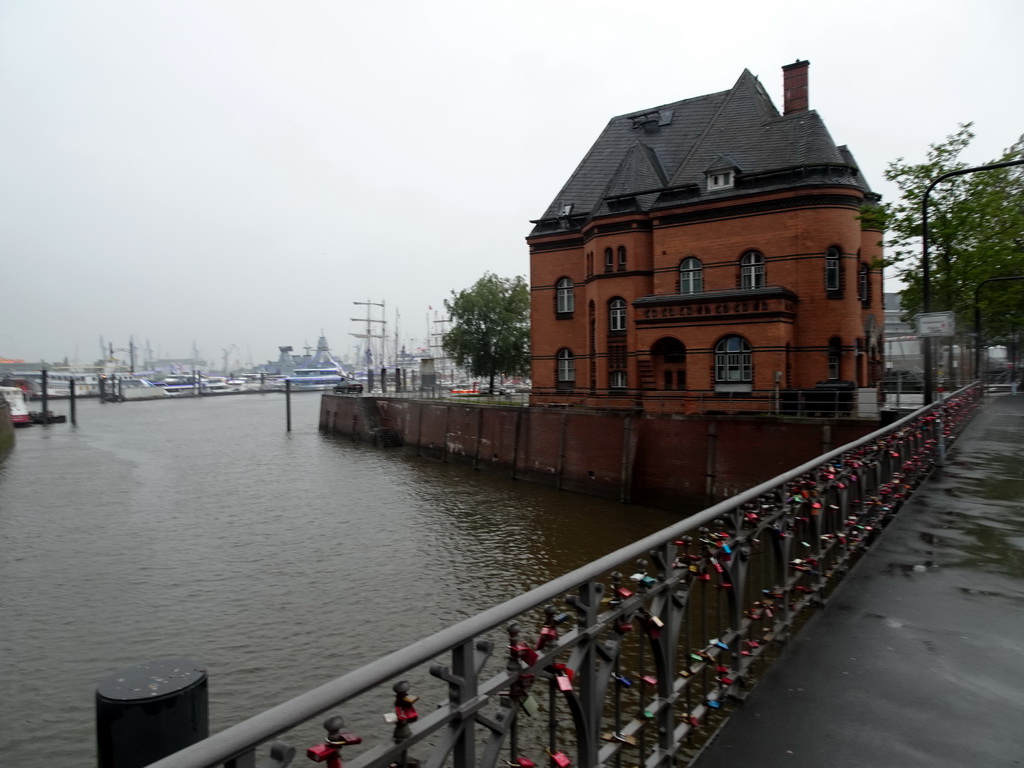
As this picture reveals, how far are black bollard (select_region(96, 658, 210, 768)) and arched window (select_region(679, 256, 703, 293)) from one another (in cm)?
2867

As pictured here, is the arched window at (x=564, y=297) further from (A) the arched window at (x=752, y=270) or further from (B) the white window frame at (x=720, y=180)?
(A) the arched window at (x=752, y=270)

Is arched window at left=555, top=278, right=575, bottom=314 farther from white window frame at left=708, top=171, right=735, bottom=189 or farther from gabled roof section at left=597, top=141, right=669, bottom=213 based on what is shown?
white window frame at left=708, top=171, right=735, bottom=189

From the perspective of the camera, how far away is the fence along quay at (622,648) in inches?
84.4

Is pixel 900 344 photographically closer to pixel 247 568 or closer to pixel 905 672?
pixel 247 568

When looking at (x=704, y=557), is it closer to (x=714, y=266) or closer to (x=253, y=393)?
(x=714, y=266)

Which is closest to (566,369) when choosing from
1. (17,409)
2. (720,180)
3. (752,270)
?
(752,270)

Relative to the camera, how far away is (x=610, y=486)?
25812 millimetres

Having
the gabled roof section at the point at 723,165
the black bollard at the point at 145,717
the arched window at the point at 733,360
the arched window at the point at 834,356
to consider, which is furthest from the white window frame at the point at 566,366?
the black bollard at the point at 145,717

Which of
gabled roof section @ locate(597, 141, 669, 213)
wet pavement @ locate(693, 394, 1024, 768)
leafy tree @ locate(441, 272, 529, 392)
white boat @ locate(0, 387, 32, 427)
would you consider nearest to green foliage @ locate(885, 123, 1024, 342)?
gabled roof section @ locate(597, 141, 669, 213)

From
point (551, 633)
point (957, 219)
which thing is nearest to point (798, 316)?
point (957, 219)

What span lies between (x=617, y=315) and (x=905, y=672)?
28.6 metres

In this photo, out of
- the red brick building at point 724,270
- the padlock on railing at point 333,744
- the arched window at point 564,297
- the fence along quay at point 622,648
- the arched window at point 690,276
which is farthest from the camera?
the arched window at point 564,297

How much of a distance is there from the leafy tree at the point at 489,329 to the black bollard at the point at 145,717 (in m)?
53.5

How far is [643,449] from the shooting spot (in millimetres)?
25156
